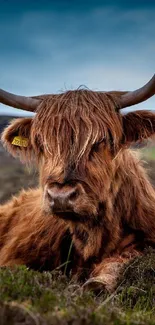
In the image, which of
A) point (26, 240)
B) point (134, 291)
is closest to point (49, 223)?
point (26, 240)

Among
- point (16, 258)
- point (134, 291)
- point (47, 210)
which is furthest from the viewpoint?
point (16, 258)

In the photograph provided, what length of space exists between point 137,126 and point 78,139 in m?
0.76

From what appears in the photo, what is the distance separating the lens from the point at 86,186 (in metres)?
5.60

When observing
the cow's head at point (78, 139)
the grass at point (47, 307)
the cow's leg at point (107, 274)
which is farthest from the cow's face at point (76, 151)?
the grass at point (47, 307)

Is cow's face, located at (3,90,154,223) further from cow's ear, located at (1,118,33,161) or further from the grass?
the grass

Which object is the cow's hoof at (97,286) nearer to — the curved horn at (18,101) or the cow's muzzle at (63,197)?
the cow's muzzle at (63,197)

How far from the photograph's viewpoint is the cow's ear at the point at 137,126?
6.26 m

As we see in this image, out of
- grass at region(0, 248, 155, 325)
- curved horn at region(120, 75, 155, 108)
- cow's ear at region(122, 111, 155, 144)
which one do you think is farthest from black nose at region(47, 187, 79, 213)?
→ curved horn at region(120, 75, 155, 108)

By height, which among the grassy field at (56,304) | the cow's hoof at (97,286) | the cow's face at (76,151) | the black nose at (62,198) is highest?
the cow's face at (76,151)

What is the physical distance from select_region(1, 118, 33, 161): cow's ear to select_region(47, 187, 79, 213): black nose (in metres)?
1.37

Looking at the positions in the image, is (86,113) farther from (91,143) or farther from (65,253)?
(65,253)

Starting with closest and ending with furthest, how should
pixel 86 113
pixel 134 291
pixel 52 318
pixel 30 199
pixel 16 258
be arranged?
pixel 52 318
pixel 134 291
pixel 86 113
pixel 16 258
pixel 30 199

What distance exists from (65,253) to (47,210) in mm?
1027

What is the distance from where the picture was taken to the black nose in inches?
207
